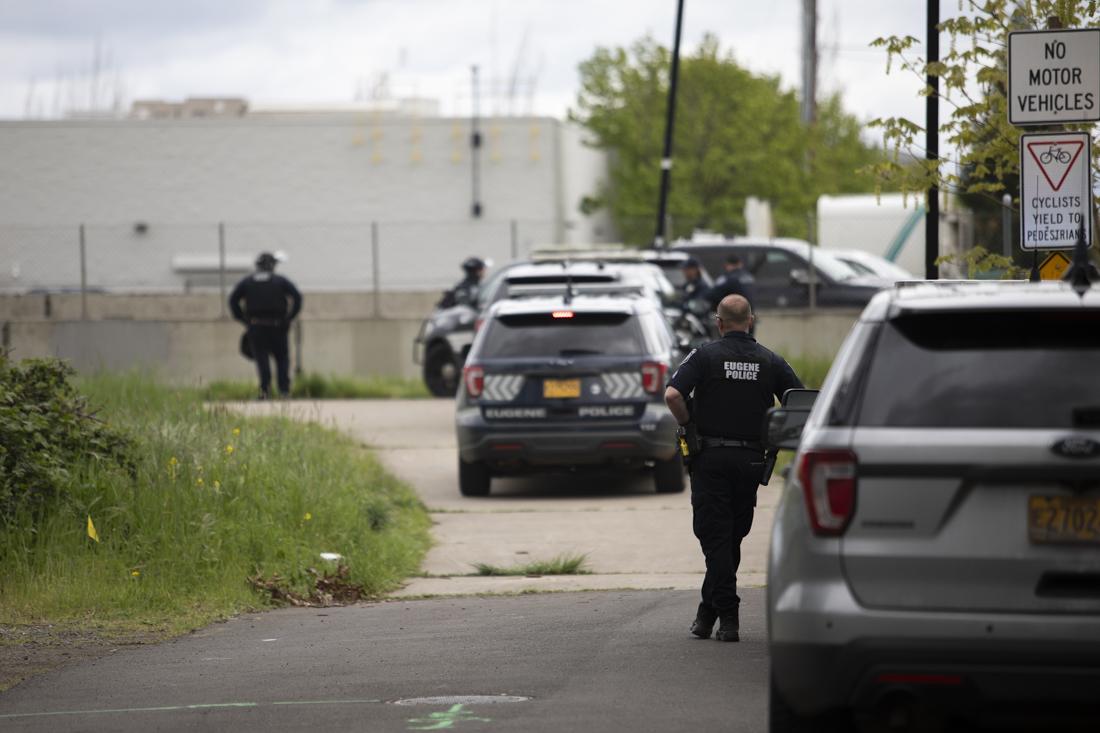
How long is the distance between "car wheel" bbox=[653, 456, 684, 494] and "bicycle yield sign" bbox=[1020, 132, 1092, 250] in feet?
17.7

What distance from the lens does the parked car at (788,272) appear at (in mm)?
29500

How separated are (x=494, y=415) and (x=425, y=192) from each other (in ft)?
116

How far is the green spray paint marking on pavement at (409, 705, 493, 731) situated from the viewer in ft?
23.1

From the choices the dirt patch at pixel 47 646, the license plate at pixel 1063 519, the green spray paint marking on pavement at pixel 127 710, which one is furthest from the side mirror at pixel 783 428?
the dirt patch at pixel 47 646

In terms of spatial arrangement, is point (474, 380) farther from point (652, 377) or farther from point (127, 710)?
point (127, 710)

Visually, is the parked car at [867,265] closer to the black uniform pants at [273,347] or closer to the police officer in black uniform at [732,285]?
the police officer in black uniform at [732,285]

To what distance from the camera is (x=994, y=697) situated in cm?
525

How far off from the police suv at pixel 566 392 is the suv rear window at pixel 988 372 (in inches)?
384

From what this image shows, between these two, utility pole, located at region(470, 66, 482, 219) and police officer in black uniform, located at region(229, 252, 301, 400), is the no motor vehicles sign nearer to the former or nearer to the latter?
police officer in black uniform, located at region(229, 252, 301, 400)

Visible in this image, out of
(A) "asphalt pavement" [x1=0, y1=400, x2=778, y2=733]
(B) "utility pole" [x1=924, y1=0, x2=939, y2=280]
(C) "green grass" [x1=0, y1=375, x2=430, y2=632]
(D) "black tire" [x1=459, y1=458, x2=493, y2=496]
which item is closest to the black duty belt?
(A) "asphalt pavement" [x1=0, y1=400, x2=778, y2=733]

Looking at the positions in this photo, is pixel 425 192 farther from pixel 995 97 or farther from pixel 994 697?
pixel 994 697

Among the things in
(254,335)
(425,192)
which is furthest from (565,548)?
(425,192)

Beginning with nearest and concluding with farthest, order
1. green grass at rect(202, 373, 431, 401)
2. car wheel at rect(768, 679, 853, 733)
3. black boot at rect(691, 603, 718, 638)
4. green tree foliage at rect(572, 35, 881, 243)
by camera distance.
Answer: car wheel at rect(768, 679, 853, 733) → black boot at rect(691, 603, 718, 638) → green grass at rect(202, 373, 431, 401) → green tree foliage at rect(572, 35, 881, 243)

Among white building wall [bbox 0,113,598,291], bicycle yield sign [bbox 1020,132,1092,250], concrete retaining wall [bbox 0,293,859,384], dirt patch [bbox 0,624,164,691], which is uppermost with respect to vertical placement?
white building wall [bbox 0,113,598,291]
